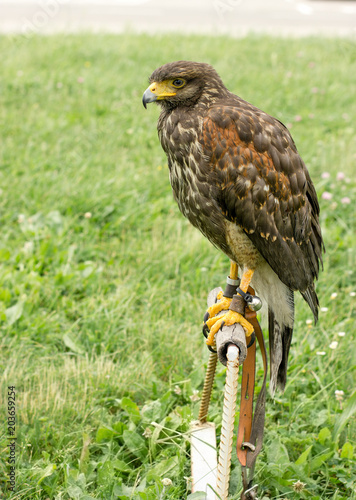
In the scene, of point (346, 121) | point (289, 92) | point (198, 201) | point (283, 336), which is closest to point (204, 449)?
point (283, 336)

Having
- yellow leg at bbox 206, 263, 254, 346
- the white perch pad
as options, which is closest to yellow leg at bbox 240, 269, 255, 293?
yellow leg at bbox 206, 263, 254, 346

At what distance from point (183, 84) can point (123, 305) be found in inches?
67.2

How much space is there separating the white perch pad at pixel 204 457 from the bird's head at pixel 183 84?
5.54 ft

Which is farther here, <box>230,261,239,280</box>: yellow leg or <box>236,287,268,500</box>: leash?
<box>230,261,239,280</box>: yellow leg

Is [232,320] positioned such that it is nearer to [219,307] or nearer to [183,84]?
[219,307]

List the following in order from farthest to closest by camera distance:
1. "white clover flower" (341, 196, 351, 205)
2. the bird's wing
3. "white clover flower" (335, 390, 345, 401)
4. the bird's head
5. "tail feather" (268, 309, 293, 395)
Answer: "white clover flower" (341, 196, 351, 205) → "white clover flower" (335, 390, 345, 401) → "tail feather" (268, 309, 293, 395) → the bird's head → the bird's wing

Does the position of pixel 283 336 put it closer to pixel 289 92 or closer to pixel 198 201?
pixel 198 201

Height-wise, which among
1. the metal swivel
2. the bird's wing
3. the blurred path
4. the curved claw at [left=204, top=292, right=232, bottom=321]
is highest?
the blurred path

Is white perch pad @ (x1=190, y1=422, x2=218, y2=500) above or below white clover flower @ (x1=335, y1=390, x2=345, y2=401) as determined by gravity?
below

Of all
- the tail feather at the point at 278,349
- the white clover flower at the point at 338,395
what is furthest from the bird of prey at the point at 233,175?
the white clover flower at the point at 338,395

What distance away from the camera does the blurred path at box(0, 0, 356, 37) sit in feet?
31.7

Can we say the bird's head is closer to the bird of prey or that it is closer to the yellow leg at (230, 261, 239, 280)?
the bird of prey

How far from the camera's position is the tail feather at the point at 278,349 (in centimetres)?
288

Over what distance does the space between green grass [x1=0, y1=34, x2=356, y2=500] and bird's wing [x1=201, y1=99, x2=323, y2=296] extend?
3.06 feet
